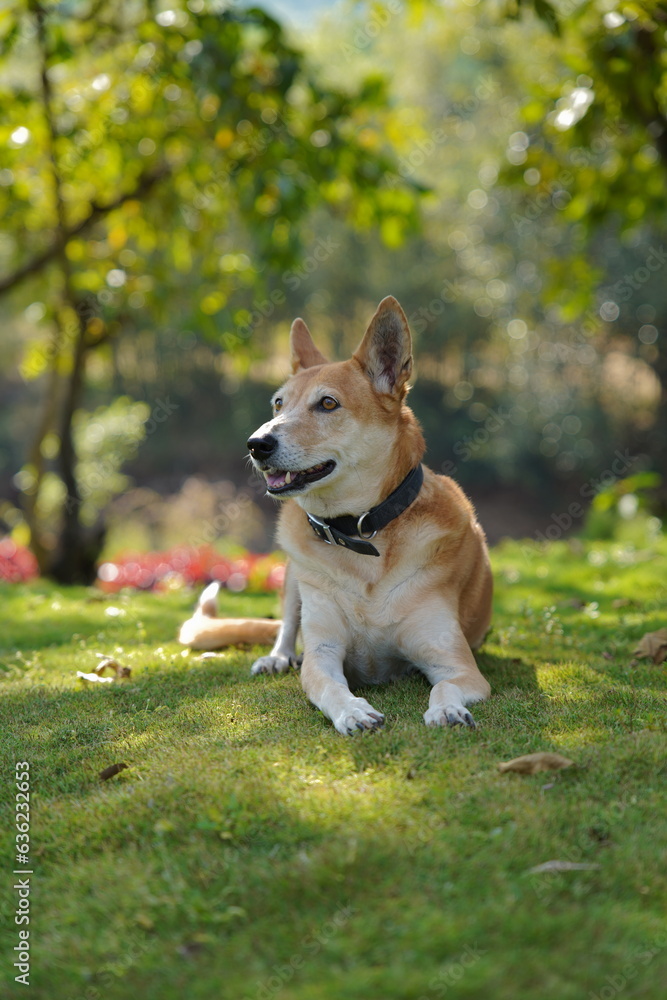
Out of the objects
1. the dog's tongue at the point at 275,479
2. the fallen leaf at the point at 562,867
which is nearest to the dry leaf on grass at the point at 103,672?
the dog's tongue at the point at 275,479

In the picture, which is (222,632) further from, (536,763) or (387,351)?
(536,763)

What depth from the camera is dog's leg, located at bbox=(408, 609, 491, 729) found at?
3.58 meters

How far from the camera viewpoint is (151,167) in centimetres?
988

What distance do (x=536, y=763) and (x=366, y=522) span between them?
5.02 ft

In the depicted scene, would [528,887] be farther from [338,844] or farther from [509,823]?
[338,844]

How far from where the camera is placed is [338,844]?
253cm

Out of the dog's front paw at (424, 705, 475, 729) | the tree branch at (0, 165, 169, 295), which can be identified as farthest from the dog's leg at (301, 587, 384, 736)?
the tree branch at (0, 165, 169, 295)

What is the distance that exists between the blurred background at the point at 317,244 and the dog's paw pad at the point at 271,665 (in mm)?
4234

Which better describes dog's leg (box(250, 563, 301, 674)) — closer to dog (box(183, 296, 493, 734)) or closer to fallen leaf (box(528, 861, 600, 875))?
dog (box(183, 296, 493, 734))

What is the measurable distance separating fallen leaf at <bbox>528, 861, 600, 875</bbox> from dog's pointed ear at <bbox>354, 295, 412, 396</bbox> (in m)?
2.42

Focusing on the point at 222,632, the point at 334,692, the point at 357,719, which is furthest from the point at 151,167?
the point at 357,719

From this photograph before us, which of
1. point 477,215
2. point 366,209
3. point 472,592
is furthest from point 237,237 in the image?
point 472,592

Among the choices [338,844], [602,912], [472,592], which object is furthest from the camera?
[472,592]

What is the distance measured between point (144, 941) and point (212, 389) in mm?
29928
